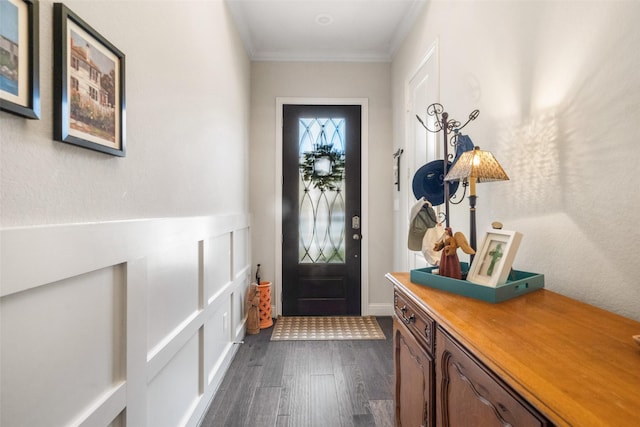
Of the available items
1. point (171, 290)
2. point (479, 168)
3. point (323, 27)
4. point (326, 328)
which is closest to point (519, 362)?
point (479, 168)

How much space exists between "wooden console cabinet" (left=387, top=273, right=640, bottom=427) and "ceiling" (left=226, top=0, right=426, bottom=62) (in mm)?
2413

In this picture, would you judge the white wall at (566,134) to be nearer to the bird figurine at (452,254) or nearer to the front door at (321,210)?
the bird figurine at (452,254)

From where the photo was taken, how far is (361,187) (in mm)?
3293

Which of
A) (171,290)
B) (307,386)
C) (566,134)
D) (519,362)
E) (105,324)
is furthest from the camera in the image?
(307,386)

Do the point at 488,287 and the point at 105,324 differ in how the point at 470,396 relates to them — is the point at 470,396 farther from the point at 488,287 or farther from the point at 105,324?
the point at 105,324

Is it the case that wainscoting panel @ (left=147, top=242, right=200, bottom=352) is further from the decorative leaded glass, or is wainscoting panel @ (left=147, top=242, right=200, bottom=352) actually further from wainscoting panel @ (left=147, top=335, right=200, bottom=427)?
the decorative leaded glass

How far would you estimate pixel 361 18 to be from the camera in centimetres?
271

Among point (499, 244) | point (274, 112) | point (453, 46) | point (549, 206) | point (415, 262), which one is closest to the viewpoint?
point (499, 244)

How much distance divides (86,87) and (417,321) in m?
1.27

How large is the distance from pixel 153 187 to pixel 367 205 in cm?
234

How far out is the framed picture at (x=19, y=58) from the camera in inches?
23.9

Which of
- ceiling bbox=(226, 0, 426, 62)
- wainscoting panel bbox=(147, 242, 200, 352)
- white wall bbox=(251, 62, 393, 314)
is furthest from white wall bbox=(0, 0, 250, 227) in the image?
white wall bbox=(251, 62, 393, 314)

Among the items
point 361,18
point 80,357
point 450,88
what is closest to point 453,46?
point 450,88

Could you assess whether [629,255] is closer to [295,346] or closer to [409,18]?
[295,346]
